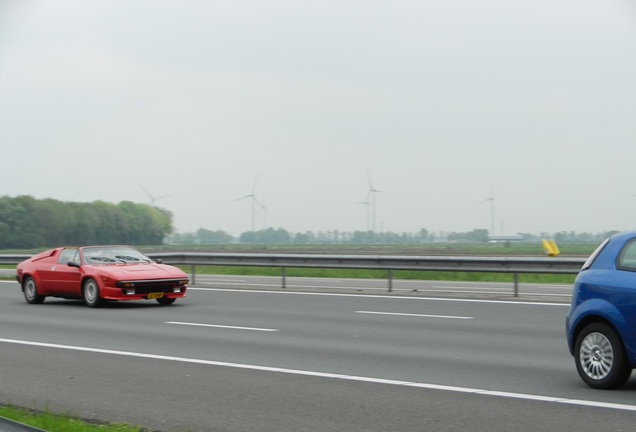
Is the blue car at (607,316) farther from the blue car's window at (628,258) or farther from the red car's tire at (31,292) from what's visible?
the red car's tire at (31,292)

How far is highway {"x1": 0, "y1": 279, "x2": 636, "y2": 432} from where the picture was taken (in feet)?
26.0

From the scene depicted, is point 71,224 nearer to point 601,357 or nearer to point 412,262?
point 412,262

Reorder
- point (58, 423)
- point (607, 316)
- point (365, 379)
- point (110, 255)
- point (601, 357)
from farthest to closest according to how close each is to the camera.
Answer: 1. point (110, 255)
2. point (365, 379)
3. point (601, 357)
4. point (607, 316)
5. point (58, 423)

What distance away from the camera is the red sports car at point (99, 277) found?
19.8 meters

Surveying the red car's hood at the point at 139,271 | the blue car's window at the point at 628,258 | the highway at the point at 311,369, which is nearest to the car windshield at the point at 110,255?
the red car's hood at the point at 139,271

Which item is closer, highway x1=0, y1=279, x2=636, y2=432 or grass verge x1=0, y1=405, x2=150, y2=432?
grass verge x1=0, y1=405, x2=150, y2=432

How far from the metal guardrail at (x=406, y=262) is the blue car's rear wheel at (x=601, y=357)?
11.4 m

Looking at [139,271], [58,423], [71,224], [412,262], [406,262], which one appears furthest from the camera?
[71,224]

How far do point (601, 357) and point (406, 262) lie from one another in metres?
13.9

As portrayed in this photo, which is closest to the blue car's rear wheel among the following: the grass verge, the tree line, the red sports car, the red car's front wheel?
the grass verge

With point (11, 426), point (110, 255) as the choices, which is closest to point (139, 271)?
point (110, 255)

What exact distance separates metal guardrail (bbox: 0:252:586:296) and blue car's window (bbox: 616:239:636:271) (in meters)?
11.3

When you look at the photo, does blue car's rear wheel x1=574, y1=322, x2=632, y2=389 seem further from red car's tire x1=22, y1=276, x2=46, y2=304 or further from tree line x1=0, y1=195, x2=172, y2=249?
tree line x1=0, y1=195, x2=172, y2=249

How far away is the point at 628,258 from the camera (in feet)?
29.8
